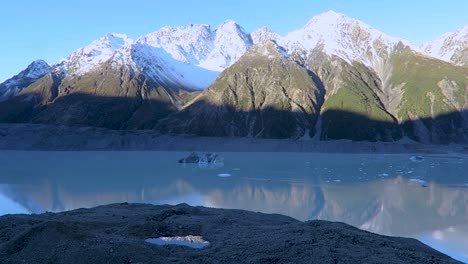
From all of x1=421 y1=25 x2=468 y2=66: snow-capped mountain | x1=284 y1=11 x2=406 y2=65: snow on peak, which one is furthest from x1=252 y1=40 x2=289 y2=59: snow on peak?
x1=421 y1=25 x2=468 y2=66: snow-capped mountain

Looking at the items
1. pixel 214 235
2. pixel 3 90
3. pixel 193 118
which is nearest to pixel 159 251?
pixel 214 235

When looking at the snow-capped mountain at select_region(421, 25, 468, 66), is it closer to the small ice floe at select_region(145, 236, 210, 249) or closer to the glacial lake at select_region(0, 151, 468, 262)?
the glacial lake at select_region(0, 151, 468, 262)

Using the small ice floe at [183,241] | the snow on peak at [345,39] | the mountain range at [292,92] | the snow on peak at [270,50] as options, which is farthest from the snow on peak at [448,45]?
the small ice floe at [183,241]

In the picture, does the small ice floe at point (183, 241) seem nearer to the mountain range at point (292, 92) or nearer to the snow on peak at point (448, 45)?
the mountain range at point (292, 92)

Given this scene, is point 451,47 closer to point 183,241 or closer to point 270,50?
point 270,50

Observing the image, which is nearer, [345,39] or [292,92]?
[292,92]

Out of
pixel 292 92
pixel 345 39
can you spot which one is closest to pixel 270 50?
pixel 292 92

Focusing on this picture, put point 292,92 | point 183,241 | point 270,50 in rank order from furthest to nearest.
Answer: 1. point 270,50
2. point 292,92
3. point 183,241
